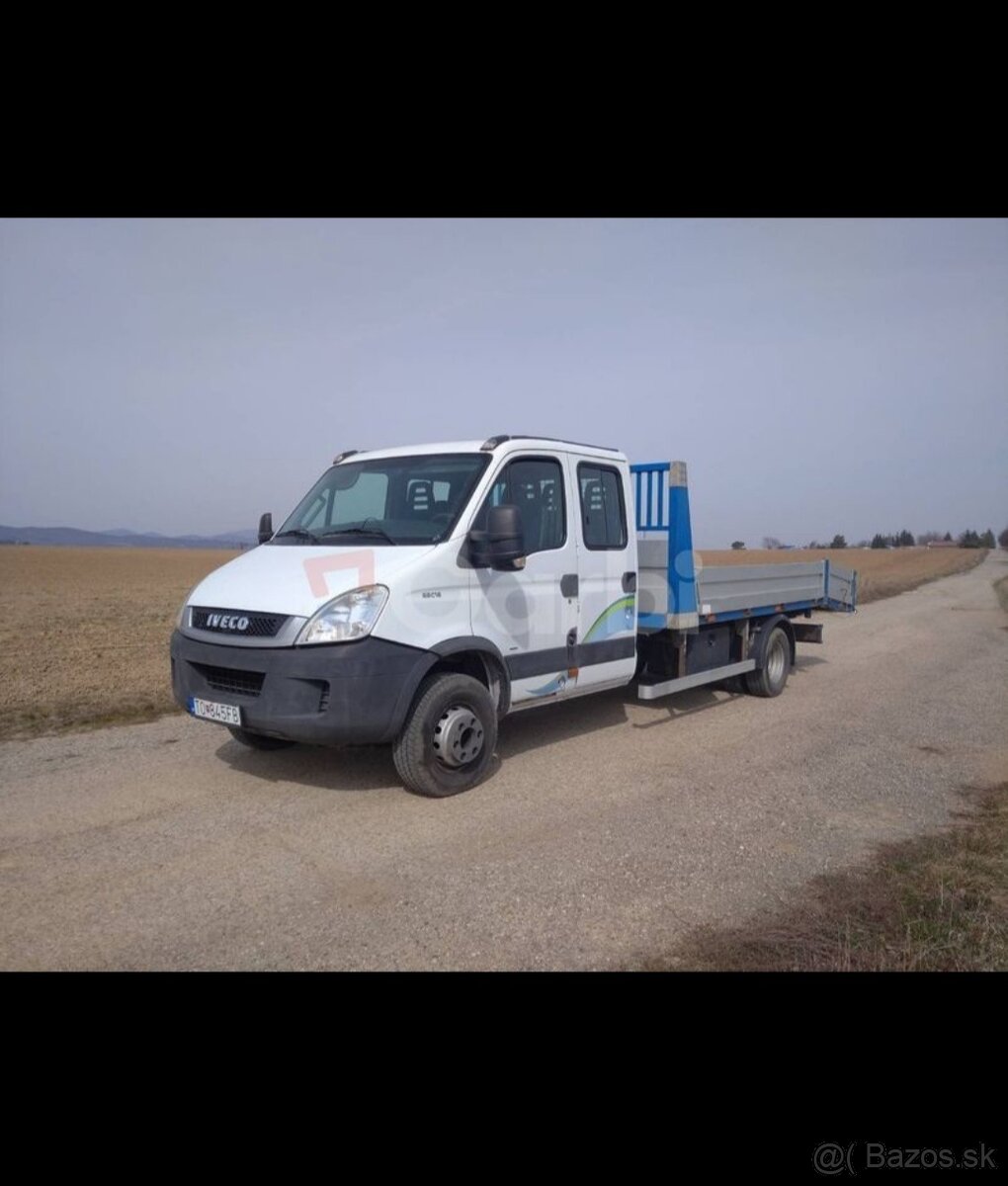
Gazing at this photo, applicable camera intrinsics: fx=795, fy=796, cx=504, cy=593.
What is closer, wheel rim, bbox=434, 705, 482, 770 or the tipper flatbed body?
wheel rim, bbox=434, 705, 482, 770

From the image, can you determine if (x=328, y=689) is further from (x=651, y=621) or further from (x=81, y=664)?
(x=81, y=664)

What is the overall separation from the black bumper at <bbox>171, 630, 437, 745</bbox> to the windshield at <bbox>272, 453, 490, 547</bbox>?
3.01 ft

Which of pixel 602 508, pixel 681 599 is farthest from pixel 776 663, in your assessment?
pixel 602 508

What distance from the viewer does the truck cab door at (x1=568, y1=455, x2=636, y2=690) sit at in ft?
20.7

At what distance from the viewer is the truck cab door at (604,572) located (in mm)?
6312

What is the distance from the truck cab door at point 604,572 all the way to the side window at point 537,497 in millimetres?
167

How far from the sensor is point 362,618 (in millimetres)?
4770

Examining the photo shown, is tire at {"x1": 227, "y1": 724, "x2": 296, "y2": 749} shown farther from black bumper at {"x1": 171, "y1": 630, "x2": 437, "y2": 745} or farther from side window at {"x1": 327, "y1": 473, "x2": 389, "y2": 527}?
side window at {"x1": 327, "y1": 473, "x2": 389, "y2": 527}

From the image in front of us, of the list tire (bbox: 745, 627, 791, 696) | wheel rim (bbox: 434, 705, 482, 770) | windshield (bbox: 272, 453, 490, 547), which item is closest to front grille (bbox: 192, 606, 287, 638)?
windshield (bbox: 272, 453, 490, 547)

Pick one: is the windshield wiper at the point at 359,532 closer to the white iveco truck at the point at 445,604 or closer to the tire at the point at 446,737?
the white iveco truck at the point at 445,604

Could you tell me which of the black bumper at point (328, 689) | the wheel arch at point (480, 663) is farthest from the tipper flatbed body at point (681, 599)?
the black bumper at point (328, 689)

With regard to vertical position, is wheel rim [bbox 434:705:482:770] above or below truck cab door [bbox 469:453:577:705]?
below

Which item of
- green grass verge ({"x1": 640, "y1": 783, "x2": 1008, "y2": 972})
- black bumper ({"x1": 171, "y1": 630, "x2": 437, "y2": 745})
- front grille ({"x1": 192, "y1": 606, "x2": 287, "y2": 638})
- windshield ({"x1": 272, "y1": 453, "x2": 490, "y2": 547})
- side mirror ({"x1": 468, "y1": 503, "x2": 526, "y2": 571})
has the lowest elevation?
green grass verge ({"x1": 640, "y1": 783, "x2": 1008, "y2": 972})

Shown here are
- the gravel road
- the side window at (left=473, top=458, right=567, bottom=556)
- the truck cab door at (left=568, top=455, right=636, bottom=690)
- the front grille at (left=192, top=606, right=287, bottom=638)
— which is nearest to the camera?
the gravel road
